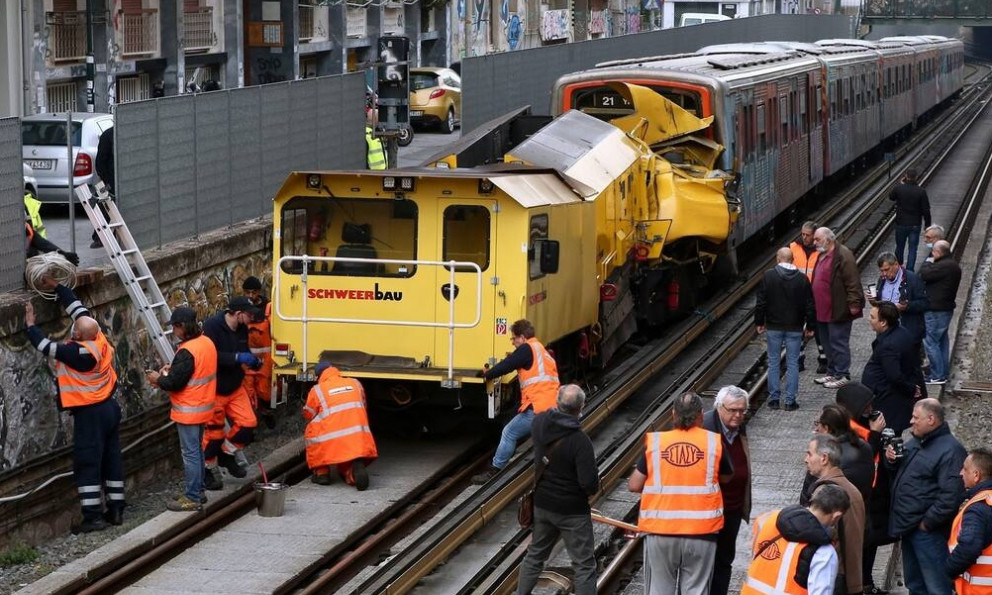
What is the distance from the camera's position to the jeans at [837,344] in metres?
16.3

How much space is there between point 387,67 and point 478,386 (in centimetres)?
574

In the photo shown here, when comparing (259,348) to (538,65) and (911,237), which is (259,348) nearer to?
(911,237)

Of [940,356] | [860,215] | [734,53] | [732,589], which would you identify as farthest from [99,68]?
[732,589]

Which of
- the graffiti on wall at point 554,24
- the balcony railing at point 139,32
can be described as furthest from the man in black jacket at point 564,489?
the graffiti on wall at point 554,24

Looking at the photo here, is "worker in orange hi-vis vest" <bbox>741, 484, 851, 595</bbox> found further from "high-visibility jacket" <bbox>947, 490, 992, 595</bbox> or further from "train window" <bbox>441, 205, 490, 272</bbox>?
"train window" <bbox>441, 205, 490, 272</bbox>

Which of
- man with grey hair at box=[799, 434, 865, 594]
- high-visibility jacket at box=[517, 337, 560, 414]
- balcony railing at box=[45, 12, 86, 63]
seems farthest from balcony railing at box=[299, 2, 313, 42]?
man with grey hair at box=[799, 434, 865, 594]

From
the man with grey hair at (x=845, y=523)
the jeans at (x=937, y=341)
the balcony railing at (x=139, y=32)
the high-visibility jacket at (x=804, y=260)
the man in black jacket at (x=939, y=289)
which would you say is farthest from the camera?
the balcony railing at (x=139, y=32)

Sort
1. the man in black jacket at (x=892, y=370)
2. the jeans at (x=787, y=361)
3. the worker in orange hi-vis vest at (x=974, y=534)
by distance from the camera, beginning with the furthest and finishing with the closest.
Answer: the jeans at (x=787, y=361) < the man in black jacket at (x=892, y=370) < the worker in orange hi-vis vest at (x=974, y=534)

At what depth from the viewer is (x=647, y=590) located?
9.41m

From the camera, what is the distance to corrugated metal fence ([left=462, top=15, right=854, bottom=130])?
89.8ft

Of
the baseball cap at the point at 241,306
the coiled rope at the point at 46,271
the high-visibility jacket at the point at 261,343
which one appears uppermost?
the coiled rope at the point at 46,271

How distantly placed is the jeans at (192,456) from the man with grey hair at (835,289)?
6315 mm

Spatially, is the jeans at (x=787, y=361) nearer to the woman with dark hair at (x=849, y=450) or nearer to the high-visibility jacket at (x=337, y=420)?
the high-visibility jacket at (x=337, y=420)

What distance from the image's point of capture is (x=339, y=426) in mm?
13797
